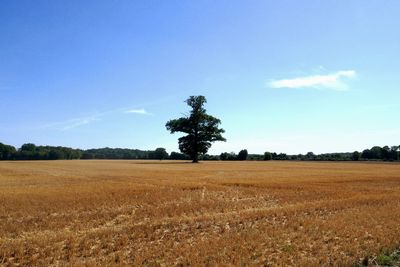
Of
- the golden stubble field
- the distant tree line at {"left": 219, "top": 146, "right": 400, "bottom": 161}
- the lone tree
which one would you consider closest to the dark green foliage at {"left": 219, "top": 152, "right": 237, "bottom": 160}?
the distant tree line at {"left": 219, "top": 146, "right": 400, "bottom": 161}

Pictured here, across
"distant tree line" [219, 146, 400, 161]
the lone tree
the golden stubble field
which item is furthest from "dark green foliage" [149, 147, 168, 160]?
the golden stubble field

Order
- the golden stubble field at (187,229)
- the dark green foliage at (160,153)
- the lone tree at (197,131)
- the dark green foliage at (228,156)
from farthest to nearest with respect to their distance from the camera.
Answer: the dark green foliage at (160,153), the dark green foliage at (228,156), the lone tree at (197,131), the golden stubble field at (187,229)

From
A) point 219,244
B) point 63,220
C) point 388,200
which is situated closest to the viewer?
point 219,244

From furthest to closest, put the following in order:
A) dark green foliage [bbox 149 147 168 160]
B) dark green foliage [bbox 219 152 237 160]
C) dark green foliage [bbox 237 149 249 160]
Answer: dark green foliage [bbox 149 147 168 160] < dark green foliage [bbox 219 152 237 160] < dark green foliage [bbox 237 149 249 160]

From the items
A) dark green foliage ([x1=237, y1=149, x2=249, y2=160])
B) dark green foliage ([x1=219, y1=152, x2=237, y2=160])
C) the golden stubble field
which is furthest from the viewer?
dark green foliage ([x1=219, y1=152, x2=237, y2=160])

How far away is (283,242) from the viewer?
12.1 meters

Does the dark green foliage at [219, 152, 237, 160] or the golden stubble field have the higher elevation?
the dark green foliage at [219, 152, 237, 160]

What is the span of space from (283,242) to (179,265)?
3.91 meters

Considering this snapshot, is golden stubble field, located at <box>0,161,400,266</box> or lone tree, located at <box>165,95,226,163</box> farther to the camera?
lone tree, located at <box>165,95,226,163</box>

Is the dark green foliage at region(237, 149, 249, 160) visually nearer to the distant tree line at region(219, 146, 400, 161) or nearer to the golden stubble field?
the distant tree line at region(219, 146, 400, 161)

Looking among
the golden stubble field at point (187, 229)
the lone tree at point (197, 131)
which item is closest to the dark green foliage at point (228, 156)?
the lone tree at point (197, 131)

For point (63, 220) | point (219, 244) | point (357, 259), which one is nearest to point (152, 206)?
point (63, 220)

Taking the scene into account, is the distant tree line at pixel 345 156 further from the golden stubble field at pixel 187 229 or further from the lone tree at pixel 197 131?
the golden stubble field at pixel 187 229

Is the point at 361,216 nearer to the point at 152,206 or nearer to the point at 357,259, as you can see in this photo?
the point at 357,259
